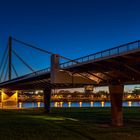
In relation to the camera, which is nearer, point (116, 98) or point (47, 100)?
point (116, 98)

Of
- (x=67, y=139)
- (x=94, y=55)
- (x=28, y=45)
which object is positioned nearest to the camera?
(x=67, y=139)

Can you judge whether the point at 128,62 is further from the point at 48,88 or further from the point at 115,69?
the point at 48,88

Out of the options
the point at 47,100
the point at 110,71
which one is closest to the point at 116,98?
the point at 110,71

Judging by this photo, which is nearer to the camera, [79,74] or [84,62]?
[84,62]

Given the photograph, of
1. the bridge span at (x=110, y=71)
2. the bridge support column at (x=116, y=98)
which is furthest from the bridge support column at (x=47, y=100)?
the bridge support column at (x=116, y=98)

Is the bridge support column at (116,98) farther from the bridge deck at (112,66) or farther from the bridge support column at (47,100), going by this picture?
the bridge support column at (47,100)

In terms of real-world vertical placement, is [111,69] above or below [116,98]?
above

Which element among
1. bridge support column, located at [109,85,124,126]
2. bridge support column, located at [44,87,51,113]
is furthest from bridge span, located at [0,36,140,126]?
bridge support column, located at [44,87,51,113]

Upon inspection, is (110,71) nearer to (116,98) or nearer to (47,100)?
(116,98)

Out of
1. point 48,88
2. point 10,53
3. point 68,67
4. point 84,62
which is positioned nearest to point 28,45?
point 48,88

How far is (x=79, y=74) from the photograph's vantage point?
191 feet

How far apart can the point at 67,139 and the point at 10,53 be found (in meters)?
84.3

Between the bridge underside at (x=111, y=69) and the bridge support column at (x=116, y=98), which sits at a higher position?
the bridge underside at (x=111, y=69)

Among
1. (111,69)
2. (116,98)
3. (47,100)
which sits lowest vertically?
(47,100)
